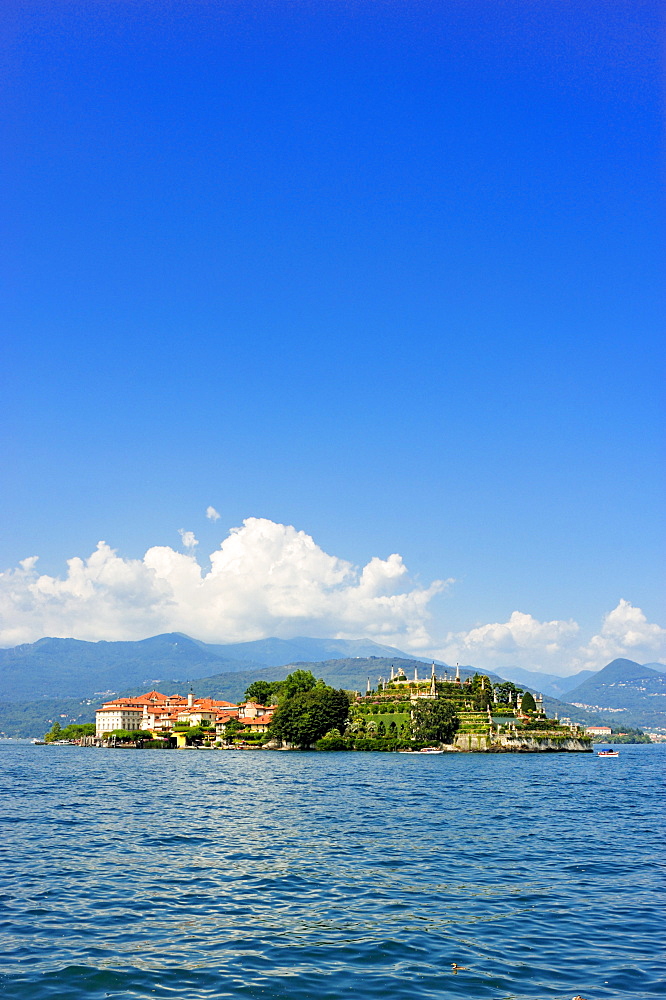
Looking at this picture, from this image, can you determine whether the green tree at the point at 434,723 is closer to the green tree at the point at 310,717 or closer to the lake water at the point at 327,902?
the green tree at the point at 310,717

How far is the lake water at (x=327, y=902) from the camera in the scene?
18.4m

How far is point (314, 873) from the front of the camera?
101ft

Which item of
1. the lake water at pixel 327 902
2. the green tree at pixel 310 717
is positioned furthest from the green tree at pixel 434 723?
the lake water at pixel 327 902

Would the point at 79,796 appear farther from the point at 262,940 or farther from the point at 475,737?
the point at 475,737

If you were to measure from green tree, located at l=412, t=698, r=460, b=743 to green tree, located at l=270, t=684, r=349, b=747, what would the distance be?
59.1 ft

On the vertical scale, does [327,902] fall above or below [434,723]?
above

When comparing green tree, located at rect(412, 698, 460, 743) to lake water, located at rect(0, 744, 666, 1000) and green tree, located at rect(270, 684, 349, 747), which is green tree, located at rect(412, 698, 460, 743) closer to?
green tree, located at rect(270, 684, 349, 747)

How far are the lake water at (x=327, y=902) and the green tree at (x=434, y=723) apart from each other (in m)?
120

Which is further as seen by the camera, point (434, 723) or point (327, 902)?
point (434, 723)

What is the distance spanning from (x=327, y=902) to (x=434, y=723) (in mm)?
153551

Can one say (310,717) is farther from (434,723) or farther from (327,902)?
(327,902)

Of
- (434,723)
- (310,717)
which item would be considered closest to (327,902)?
(434,723)

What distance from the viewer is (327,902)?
2581 centimetres

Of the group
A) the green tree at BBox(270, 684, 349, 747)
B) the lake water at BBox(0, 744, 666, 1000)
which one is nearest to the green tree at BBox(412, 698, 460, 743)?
the green tree at BBox(270, 684, 349, 747)
